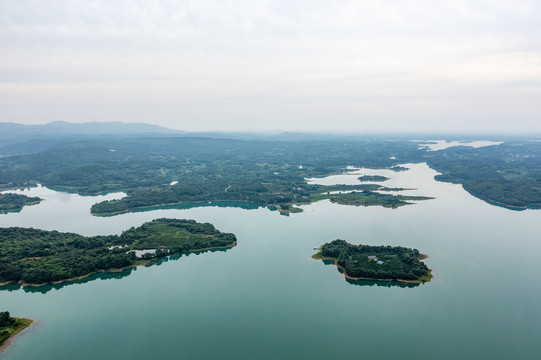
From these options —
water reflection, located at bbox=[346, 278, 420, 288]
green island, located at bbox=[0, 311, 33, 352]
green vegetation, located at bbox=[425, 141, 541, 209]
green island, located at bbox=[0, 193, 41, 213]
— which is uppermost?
green vegetation, located at bbox=[425, 141, 541, 209]

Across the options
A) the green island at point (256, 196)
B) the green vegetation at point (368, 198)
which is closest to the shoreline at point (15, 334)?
the green island at point (256, 196)

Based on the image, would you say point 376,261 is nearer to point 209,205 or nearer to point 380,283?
point 380,283

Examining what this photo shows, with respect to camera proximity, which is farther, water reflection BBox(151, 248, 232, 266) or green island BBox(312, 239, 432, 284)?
water reflection BBox(151, 248, 232, 266)

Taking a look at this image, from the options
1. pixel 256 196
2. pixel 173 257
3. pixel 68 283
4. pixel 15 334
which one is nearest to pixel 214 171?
pixel 256 196

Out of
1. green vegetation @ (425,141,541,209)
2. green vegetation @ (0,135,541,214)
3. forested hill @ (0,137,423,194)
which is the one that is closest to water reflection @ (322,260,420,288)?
green vegetation @ (0,135,541,214)

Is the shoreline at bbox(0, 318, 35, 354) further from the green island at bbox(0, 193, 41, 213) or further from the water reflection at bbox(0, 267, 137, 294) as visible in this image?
the green island at bbox(0, 193, 41, 213)

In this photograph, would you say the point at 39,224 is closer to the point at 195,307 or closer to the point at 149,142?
the point at 195,307

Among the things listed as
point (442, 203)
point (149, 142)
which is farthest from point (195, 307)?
point (149, 142)

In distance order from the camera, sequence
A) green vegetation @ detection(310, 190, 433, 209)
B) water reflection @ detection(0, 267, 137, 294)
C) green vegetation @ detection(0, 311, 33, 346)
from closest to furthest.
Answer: green vegetation @ detection(0, 311, 33, 346) → water reflection @ detection(0, 267, 137, 294) → green vegetation @ detection(310, 190, 433, 209)
